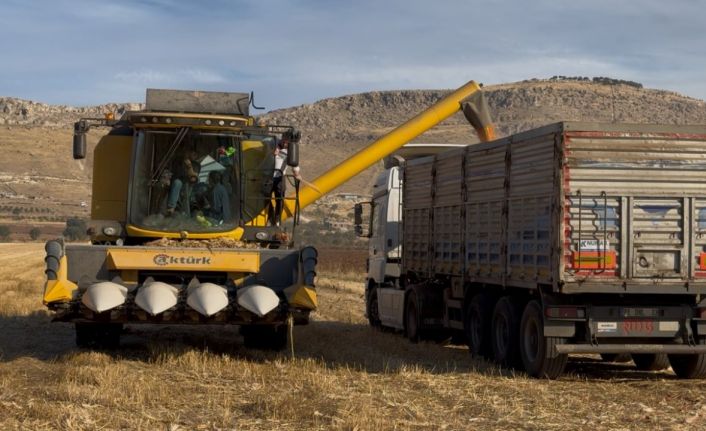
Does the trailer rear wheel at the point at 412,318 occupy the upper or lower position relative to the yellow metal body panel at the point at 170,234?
lower

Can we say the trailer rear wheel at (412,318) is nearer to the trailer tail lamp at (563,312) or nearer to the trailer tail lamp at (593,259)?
the trailer tail lamp at (563,312)

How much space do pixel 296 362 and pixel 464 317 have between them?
3.74m

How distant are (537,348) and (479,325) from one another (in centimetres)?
246

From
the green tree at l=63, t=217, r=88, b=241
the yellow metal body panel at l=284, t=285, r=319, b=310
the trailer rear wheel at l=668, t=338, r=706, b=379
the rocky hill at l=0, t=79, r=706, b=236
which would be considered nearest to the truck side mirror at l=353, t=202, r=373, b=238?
the yellow metal body panel at l=284, t=285, r=319, b=310

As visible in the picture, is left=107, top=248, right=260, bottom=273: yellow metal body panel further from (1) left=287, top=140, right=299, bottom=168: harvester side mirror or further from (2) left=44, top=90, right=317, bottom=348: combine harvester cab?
(1) left=287, top=140, right=299, bottom=168: harvester side mirror

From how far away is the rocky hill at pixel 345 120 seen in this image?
118m

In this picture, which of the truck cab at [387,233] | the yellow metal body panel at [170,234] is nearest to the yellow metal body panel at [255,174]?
the yellow metal body panel at [170,234]

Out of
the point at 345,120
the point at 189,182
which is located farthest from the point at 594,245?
the point at 345,120

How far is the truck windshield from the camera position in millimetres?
15234

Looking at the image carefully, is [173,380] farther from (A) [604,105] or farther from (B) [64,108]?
(B) [64,108]

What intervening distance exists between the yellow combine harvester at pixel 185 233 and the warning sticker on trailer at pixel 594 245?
10.5ft

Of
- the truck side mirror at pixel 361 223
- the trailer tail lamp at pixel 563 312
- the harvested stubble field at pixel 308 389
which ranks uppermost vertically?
the truck side mirror at pixel 361 223

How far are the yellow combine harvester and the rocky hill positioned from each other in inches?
3499

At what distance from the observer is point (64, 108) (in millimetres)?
182625
